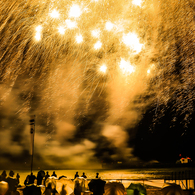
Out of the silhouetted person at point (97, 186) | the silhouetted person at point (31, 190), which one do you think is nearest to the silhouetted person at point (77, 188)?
the silhouetted person at point (97, 186)

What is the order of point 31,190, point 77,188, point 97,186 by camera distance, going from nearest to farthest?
point 31,190
point 97,186
point 77,188

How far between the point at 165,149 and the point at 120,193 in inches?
1894

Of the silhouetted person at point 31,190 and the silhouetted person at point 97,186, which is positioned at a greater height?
the silhouetted person at point 97,186

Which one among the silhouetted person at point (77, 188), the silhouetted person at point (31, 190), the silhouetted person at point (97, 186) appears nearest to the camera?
the silhouetted person at point (31, 190)

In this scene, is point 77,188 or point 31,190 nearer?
point 31,190

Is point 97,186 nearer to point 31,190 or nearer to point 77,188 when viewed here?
point 77,188

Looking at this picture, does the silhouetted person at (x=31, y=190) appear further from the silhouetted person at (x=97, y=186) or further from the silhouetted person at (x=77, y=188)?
the silhouetted person at (x=77, y=188)

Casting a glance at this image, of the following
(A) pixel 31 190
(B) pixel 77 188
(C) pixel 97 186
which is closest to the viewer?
(A) pixel 31 190

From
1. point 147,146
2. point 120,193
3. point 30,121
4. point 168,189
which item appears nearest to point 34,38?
point 120,193

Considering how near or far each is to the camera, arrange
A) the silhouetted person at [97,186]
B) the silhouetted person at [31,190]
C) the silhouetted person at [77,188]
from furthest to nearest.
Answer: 1. the silhouetted person at [77,188]
2. the silhouetted person at [97,186]
3. the silhouetted person at [31,190]

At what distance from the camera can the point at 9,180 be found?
7.90 meters

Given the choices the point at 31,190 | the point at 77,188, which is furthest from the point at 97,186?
the point at 31,190

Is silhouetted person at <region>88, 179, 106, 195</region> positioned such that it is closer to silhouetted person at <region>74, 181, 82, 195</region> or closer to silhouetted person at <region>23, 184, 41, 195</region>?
silhouetted person at <region>74, 181, 82, 195</region>

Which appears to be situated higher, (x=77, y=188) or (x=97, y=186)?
(x=97, y=186)
